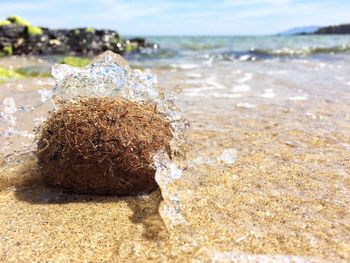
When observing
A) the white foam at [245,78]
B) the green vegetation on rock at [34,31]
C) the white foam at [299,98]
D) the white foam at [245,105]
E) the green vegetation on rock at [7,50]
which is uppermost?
the green vegetation on rock at [34,31]

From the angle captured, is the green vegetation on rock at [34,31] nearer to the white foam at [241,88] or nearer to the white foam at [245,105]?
the white foam at [241,88]

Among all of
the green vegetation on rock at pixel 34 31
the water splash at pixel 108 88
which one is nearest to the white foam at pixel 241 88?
the water splash at pixel 108 88

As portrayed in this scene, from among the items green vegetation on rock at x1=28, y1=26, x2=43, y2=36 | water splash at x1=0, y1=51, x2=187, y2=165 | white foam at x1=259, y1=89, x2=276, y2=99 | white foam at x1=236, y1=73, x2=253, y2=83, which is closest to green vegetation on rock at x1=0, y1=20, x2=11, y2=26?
green vegetation on rock at x1=28, y1=26, x2=43, y2=36

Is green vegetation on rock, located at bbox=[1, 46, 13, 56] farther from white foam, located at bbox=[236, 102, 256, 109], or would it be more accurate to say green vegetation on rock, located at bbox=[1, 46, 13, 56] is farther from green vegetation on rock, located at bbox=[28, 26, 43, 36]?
white foam, located at bbox=[236, 102, 256, 109]

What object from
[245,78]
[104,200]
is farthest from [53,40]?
[104,200]

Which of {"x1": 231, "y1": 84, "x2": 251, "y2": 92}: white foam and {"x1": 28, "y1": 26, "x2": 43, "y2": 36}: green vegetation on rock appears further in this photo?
{"x1": 28, "y1": 26, "x2": 43, "y2": 36}: green vegetation on rock
